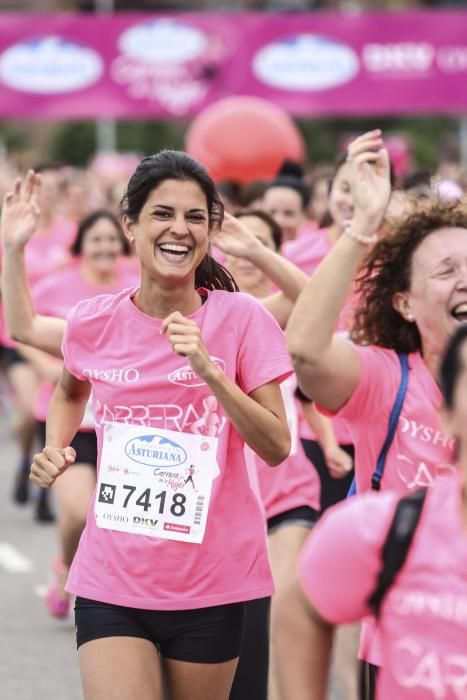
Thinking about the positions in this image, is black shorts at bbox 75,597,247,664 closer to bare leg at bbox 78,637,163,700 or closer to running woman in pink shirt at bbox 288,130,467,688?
bare leg at bbox 78,637,163,700

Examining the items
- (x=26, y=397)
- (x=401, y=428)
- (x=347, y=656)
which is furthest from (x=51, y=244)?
(x=401, y=428)

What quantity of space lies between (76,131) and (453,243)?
4470 cm

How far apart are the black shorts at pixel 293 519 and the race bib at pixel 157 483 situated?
1.86 m

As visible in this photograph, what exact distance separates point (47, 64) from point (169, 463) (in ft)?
48.6

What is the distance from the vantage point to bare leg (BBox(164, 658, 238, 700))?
4.03 meters

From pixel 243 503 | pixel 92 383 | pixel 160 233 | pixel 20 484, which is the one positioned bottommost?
pixel 20 484

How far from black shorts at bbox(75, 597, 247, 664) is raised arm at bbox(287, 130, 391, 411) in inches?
31.4

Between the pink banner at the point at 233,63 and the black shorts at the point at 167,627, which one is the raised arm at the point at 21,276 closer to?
the black shorts at the point at 167,627

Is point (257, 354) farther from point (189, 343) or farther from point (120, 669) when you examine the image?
point (120, 669)

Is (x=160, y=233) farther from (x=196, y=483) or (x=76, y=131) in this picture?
(x=76, y=131)

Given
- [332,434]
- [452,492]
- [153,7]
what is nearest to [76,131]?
[153,7]

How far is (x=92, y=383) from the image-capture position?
4.15 metres

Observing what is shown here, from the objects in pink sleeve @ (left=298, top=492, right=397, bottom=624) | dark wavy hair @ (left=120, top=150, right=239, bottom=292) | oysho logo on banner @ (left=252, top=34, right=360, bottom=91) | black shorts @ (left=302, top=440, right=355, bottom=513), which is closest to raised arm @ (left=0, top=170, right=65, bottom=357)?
dark wavy hair @ (left=120, top=150, right=239, bottom=292)

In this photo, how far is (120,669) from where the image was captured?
389cm
